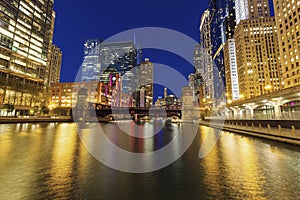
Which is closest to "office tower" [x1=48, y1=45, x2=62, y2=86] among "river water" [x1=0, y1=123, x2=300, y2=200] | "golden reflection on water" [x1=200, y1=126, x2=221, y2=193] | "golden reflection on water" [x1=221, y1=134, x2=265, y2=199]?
"river water" [x1=0, y1=123, x2=300, y2=200]

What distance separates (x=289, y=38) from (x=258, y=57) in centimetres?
4300

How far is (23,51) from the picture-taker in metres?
88.9

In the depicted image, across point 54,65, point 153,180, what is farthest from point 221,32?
point 153,180

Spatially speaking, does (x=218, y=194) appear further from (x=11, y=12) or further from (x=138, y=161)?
(x=11, y=12)

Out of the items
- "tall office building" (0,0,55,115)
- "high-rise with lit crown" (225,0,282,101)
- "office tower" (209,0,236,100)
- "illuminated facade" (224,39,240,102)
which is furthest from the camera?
"office tower" (209,0,236,100)

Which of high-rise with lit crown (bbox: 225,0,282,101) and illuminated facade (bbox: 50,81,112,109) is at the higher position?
high-rise with lit crown (bbox: 225,0,282,101)

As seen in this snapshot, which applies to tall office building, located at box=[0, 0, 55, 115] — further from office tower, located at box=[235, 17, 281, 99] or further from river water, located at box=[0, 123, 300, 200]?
office tower, located at box=[235, 17, 281, 99]

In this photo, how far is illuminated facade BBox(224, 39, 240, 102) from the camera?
463 ft

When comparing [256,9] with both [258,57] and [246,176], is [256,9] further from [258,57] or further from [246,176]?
[246,176]

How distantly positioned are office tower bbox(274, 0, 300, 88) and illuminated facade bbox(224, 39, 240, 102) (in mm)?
57117

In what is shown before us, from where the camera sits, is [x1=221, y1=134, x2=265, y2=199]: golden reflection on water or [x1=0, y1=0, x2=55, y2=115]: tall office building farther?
[x1=0, y1=0, x2=55, y2=115]: tall office building

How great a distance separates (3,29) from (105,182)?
101469 millimetres

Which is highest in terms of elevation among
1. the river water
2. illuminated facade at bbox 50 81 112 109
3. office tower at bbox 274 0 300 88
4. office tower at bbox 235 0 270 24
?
office tower at bbox 235 0 270 24

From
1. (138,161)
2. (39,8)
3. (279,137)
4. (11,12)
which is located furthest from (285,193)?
(39,8)
